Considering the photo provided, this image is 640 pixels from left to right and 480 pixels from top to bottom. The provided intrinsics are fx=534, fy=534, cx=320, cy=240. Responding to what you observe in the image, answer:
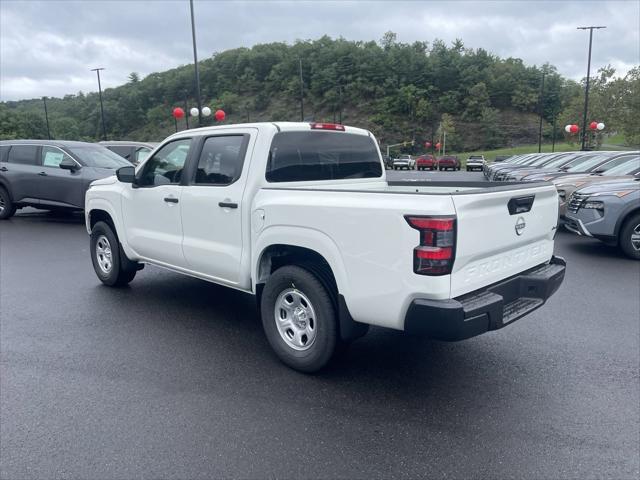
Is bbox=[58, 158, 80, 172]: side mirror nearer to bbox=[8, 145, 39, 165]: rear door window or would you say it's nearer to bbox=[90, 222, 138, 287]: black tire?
bbox=[8, 145, 39, 165]: rear door window

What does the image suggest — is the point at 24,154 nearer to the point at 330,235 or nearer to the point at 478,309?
the point at 330,235

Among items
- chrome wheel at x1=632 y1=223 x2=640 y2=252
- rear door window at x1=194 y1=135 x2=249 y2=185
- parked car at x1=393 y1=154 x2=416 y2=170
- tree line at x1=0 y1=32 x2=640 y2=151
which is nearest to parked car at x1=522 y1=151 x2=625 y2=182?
chrome wheel at x1=632 y1=223 x2=640 y2=252

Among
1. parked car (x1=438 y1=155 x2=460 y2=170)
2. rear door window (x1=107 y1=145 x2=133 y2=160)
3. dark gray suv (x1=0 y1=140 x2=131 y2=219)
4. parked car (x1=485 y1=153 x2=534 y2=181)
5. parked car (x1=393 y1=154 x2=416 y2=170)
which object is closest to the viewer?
dark gray suv (x1=0 y1=140 x2=131 y2=219)

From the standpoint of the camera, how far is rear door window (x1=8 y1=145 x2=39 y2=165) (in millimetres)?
12586

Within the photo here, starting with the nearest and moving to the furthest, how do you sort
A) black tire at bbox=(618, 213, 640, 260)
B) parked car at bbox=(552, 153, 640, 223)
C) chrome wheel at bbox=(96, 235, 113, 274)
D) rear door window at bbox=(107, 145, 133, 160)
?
chrome wheel at bbox=(96, 235, 113, 274)
black tire at bbox=(618, 213, 640, 260)
parked car at bbox=(552, 153, 640, 223)
rear door window at bbox=(107, 145, 133, 160)

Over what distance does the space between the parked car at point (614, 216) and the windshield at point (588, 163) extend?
5.25 metres

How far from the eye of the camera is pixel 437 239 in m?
3.21

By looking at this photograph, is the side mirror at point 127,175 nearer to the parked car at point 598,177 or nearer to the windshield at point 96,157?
the windshield at point 96,157

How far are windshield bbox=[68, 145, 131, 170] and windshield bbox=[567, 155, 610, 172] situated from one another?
11.2 meters

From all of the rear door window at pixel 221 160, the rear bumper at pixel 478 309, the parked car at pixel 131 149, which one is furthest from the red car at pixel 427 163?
the rear bumper at pixel 478 309

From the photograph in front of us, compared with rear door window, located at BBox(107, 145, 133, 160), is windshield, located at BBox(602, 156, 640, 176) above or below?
below

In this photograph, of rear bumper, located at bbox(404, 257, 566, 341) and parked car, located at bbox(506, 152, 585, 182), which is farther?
parked car, located at bbox(506, 152, 585, 182)

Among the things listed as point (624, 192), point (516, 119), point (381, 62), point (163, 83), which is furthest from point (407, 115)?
point (624, 192)

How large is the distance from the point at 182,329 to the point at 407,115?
130 metres
